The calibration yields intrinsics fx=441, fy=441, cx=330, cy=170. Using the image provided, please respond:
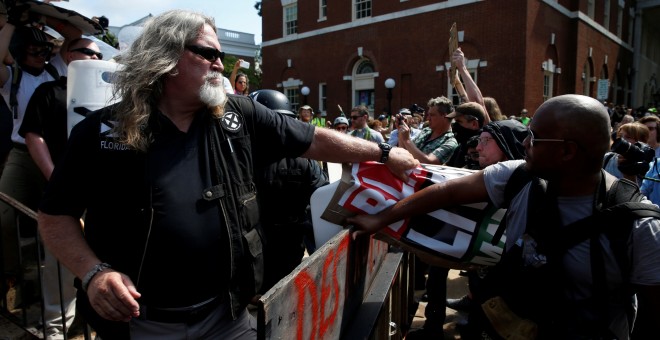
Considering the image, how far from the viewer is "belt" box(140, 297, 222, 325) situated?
1.71 metres

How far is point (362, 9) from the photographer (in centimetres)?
2298

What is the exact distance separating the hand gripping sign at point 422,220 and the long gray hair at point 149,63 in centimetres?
103

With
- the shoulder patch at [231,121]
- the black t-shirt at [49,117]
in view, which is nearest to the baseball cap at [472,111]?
the shoulder patch at [231,121]

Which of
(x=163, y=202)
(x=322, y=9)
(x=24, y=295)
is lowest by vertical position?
(x=24, y=295)

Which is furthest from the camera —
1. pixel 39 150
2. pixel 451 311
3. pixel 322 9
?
pixel 322 9

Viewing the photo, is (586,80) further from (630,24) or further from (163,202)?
(163,202)

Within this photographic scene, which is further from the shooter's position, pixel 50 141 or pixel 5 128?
pixel 5 128

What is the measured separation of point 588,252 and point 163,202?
1656 mm

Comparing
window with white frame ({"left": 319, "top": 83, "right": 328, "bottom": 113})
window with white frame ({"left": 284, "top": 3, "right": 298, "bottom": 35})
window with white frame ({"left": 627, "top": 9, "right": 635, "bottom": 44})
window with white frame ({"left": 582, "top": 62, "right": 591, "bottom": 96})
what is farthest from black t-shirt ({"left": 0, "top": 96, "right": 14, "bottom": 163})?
window with white frame ({"left": 627, "top": 9, "right": 635, "bottom": 44})

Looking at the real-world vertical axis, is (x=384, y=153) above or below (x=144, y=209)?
above

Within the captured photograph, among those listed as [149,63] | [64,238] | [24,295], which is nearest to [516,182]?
[149,63]

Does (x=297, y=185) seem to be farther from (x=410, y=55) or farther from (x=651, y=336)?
(x=410, y=55)

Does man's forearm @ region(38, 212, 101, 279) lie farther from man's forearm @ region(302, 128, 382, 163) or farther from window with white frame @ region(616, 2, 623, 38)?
window with white frame @ region(616, 2, 623, 38)

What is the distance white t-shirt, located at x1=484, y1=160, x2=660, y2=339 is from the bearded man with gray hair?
1167 mm
